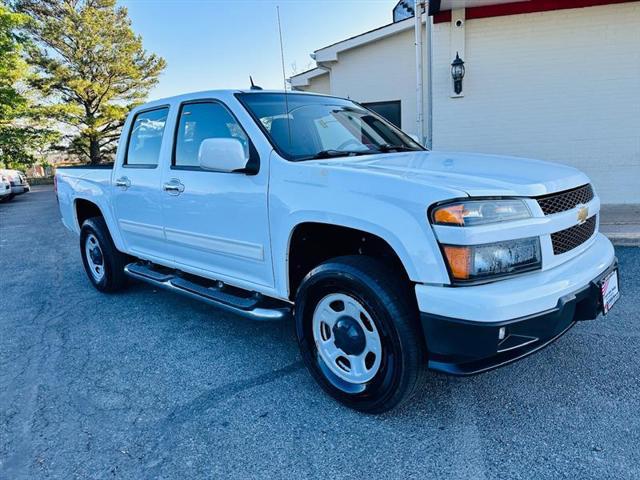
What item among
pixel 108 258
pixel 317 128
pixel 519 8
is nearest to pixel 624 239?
pixel 519 8

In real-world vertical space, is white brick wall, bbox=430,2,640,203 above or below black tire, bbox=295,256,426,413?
above

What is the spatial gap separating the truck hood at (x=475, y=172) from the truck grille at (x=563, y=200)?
35 mm

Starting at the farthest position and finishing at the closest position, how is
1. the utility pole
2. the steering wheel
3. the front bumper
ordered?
the utility pole
the steering wheel
the front bumper

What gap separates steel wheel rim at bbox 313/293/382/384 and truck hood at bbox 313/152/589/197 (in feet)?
2.54

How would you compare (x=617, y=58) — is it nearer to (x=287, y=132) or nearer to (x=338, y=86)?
(x=338, y=86)

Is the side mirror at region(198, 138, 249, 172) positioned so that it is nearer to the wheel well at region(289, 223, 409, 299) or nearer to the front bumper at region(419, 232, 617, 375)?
the wheel well at region(289, 223, 409, 299)

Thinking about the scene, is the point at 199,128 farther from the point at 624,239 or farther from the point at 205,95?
the point at 624,239

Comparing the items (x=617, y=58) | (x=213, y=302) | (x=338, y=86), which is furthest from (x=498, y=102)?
(x=213, y=302)

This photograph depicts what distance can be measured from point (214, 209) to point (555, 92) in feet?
22.7

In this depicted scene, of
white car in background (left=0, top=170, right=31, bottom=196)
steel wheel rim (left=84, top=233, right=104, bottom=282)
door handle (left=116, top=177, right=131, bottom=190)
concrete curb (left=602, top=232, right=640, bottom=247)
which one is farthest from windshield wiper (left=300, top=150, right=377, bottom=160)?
white car in background (left=0, top=170, right=31, bottom=196)

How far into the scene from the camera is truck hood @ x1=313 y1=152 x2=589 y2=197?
7.18 ft

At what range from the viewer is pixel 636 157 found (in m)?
7.49

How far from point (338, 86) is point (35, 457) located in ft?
34.9

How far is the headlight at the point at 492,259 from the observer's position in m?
2.04
